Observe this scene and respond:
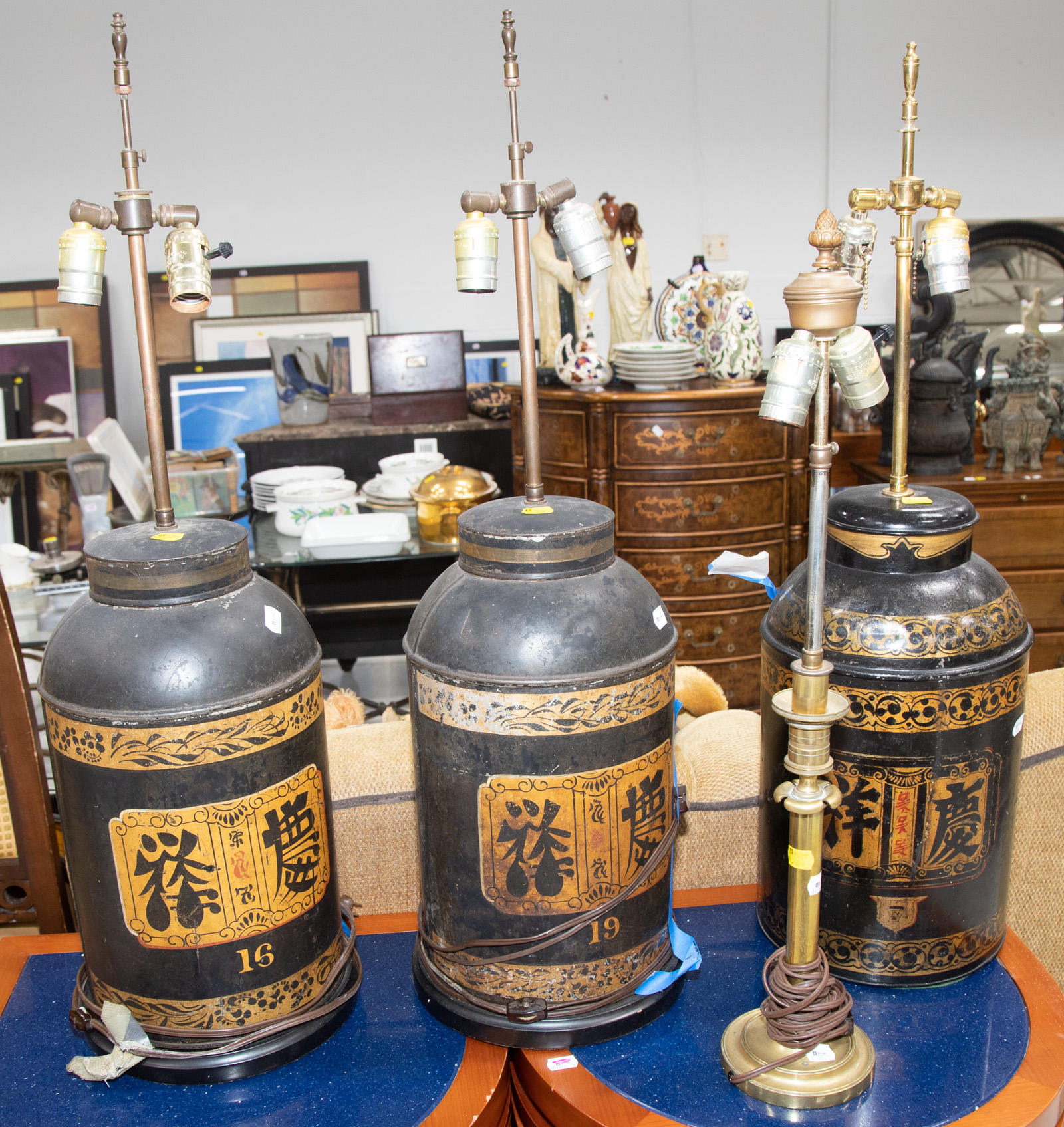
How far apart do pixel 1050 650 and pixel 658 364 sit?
6.35ft

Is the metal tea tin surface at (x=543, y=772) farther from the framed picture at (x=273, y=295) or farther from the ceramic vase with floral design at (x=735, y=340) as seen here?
the framed picture at (x=273, y=295)

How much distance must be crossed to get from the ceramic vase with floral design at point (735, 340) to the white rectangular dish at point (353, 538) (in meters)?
1.27

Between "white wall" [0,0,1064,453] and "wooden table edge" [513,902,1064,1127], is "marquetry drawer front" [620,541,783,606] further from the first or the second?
"wooden table edge" [513,902,1064,1127]

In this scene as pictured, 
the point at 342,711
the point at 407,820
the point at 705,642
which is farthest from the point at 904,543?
the point at 705,642

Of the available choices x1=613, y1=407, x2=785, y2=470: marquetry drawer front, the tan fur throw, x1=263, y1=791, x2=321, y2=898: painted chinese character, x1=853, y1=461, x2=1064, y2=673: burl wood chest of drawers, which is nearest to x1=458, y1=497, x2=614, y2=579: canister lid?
x1=263, y1=791, x2=321, y2=898: painted chinese character

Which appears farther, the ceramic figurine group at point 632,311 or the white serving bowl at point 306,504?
the ceramic figurine group at point 632,311

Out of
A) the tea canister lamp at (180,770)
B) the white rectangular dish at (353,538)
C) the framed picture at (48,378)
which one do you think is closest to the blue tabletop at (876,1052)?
the tea canister lamp at (180,770)

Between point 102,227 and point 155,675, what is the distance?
51 cm

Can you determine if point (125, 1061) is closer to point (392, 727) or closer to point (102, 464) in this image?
point (392, 727)

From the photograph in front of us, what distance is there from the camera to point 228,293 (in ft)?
17.2

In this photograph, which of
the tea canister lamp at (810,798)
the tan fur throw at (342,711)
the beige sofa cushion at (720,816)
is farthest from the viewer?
the tan fur throw at (342,711)

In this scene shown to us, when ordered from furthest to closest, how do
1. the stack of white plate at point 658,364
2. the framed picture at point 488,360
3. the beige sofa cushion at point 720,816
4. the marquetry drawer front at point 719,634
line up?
the framed picture at point 488,360 → the marquetry drawer front at point 719,634 → the stack of white plate at point 658,364 → the beige sofa cushion at point 720,816

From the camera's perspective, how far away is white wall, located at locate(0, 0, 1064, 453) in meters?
5.11

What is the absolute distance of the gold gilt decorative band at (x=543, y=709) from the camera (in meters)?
1.14
